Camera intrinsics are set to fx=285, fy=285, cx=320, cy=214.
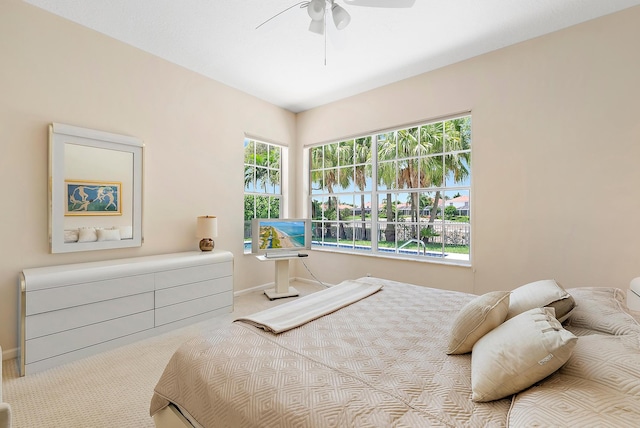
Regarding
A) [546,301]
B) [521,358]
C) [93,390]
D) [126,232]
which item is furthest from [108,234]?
[546,301]

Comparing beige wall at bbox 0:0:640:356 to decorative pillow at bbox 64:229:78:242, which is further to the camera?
decorative pillow at bbox 64:229:78:242

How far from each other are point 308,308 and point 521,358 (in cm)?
121

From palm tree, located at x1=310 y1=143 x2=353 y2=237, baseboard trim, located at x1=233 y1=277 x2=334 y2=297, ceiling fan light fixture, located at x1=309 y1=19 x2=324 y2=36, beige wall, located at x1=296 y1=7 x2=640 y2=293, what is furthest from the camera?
palm tree, located at x1=310 y1=143 x2=353 y2=237

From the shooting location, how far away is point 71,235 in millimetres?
2639

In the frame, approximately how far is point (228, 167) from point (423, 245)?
285 centimetres

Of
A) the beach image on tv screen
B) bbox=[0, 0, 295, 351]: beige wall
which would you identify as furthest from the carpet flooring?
the beach image on tv screen

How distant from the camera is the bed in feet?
2.87

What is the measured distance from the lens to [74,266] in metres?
2.51

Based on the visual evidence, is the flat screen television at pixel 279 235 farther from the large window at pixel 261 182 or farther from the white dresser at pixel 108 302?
the white dresser at pixel 108 302

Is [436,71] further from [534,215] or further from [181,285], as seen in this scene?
[181,285]

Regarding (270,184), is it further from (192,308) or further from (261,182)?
(192,308)

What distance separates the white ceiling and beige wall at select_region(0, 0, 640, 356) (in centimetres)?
19

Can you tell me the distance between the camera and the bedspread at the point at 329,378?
36.5 inches

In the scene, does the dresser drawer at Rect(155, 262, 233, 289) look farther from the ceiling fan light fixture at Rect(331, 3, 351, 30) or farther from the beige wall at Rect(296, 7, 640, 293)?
the ceiling fan light fixture at Rect(331, 3, 351, 30)
